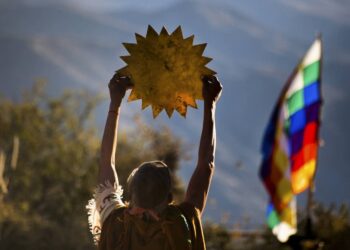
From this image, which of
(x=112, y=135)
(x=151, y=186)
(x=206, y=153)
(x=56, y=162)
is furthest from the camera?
(x=56, y=162)

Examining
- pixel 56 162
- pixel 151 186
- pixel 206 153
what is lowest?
pixel 151 186

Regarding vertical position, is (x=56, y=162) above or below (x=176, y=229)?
above

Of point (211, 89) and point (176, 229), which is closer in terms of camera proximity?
point (176, 229)

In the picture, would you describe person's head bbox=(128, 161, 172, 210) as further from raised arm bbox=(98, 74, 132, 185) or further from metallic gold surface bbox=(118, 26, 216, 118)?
metallic gold surface bbox=(118, 26, 216, 118)

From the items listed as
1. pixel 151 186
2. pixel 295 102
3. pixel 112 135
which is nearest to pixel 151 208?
pixel 151 186

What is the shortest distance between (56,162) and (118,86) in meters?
34.7

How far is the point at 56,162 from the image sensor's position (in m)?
39.4

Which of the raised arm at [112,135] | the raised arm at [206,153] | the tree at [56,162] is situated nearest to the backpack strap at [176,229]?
the raised arm at [206,153]

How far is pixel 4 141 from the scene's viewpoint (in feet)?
129

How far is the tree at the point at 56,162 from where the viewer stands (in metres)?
31.3

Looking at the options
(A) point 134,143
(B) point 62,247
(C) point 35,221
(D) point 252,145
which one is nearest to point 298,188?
(B) point 62,247

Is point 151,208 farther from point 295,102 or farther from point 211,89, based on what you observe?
point 295,102

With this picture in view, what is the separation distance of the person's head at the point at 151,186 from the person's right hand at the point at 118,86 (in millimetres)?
568

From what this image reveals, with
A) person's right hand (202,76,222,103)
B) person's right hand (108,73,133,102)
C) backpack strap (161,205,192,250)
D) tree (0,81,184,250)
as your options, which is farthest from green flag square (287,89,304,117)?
tree (0,81,184,250)
